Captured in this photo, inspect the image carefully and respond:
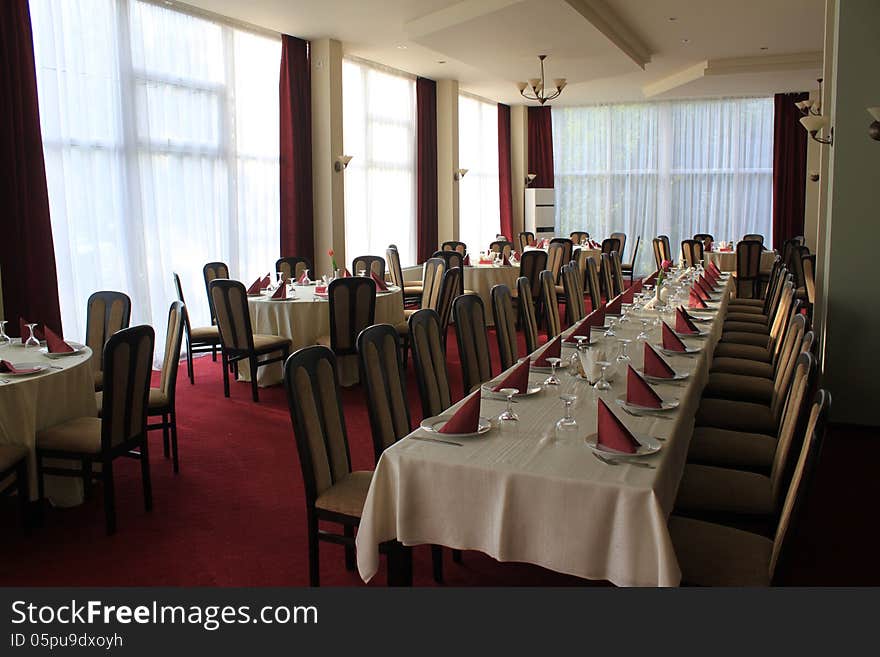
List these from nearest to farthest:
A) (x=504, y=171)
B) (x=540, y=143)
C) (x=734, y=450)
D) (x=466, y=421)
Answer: (x=466, y=421) → (x=734, y=450) → (x=504, y=171) → (x=540, y=143)

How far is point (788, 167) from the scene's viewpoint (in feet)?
48.2

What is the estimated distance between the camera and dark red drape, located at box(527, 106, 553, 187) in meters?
16.2

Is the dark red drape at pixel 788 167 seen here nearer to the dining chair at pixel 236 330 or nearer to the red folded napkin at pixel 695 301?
the red folded napkin at pixel 695 301

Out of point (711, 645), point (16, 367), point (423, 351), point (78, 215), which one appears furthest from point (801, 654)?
point (78, 215)

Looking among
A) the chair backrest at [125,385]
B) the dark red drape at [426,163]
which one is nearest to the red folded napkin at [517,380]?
the chair backrest at [125,385]

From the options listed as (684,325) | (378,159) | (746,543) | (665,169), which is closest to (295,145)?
(378,159)

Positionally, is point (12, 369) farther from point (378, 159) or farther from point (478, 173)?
point (478, 173)

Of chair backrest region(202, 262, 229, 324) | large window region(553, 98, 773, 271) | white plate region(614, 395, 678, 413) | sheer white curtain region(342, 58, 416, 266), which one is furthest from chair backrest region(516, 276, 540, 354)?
large window region(553, 98, 773, 271)

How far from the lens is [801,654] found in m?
1.66

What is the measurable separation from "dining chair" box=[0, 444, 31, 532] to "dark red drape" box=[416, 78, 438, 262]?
9.30 m

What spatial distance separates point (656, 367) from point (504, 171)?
12.7m

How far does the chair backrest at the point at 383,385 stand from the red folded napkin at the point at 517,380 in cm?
43

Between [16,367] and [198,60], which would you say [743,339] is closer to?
[16,367]

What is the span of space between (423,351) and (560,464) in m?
1.38
